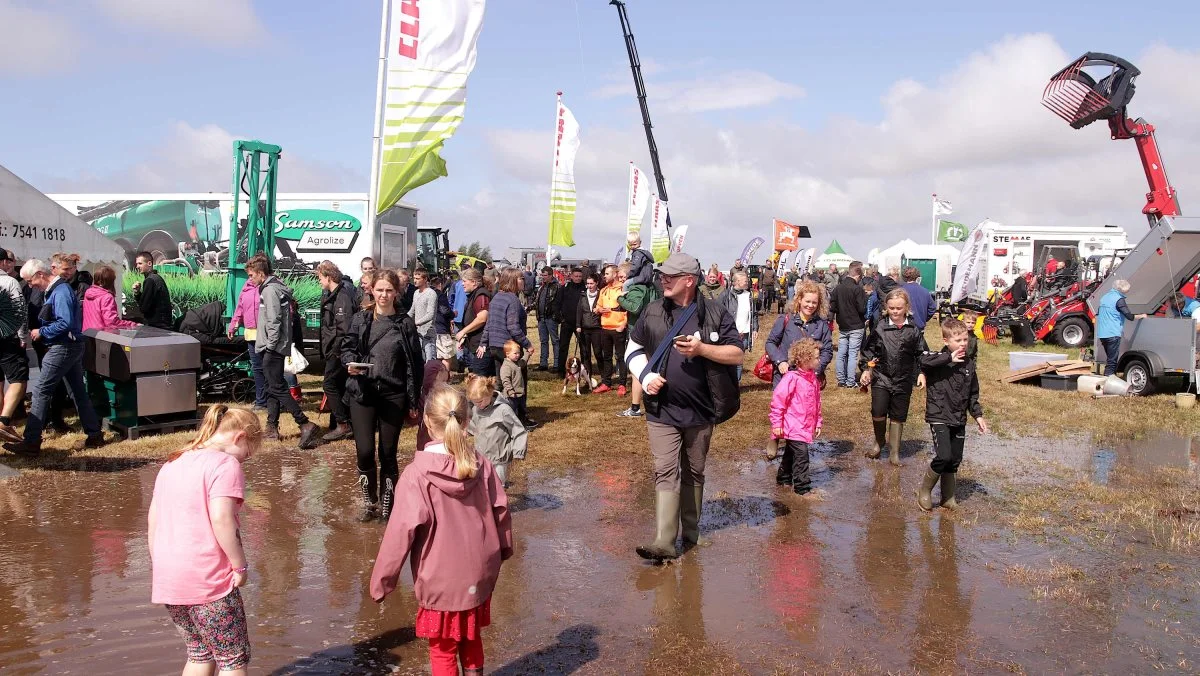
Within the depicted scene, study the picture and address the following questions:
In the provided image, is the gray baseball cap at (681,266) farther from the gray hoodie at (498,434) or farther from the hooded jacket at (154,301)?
the hooded jacket at (154,301)

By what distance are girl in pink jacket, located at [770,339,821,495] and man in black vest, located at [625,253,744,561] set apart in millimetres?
1978

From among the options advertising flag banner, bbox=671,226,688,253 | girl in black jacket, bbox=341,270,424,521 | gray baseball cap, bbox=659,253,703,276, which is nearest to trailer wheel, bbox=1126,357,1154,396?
gray baseball cap, bbox=659,253,703,276

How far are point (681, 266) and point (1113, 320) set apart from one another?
10.4 metres

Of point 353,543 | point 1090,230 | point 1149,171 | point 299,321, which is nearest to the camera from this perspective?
point 353,543

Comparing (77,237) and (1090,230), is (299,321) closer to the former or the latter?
(77,237)

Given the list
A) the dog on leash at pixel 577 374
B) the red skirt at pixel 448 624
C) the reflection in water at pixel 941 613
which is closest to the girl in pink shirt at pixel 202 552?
the red skirt at pixel 448 624

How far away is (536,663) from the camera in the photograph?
14.0 feet

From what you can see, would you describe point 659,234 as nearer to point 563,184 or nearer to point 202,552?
point 563,184

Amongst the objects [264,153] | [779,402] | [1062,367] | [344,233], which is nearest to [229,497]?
[779,402]

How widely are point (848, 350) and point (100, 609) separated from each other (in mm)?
11134

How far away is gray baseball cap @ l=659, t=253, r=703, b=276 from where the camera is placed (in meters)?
5.41

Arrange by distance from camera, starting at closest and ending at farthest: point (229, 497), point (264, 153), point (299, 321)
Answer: point (229, 497)
point (299, 321)
point (264, 153)

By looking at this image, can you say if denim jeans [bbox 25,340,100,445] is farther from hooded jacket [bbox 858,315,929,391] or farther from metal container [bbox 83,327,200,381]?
hooded jacket [bbox 858,315,929,391]

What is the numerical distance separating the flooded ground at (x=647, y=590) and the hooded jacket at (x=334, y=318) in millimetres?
1275
